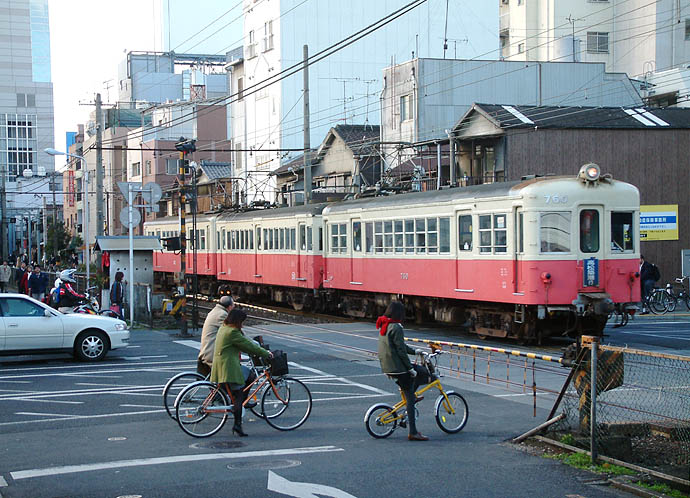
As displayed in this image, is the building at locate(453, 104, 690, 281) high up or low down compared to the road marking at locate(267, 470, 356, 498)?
up

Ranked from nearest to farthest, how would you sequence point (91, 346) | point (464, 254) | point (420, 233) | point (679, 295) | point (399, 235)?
point (91, 346) → point (464, 254) → point (420, 233) → point (399, 235) → point (679, 295)

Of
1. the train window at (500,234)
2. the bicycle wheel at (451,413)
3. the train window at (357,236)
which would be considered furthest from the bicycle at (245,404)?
the train window at (357,236)

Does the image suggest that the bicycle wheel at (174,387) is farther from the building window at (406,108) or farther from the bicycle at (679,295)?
the building window at (406,108)

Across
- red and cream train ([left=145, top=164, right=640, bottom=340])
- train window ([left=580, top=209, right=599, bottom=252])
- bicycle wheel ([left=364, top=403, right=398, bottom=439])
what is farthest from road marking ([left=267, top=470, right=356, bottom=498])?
train window ([left=580, top=209, right=599, bottom=252])

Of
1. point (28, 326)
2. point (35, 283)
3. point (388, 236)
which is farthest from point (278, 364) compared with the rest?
point (35, 283)

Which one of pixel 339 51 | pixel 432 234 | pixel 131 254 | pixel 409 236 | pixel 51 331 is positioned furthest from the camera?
pixel 339 51

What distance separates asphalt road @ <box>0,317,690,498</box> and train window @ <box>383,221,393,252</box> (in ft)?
29.5

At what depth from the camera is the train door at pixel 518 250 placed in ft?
63.0

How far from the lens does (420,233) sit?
23.1 metres

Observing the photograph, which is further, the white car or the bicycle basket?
the white car

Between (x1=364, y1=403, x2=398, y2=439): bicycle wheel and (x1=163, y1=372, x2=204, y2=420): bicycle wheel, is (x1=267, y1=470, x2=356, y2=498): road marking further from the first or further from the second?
(x1=163, y1=372, x2=204, y2=420): bicycle wheel

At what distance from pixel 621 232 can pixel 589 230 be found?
83cm

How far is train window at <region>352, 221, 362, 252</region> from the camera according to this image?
1045 inches

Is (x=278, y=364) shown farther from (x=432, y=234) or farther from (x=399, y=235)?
(x=399, y=235)
